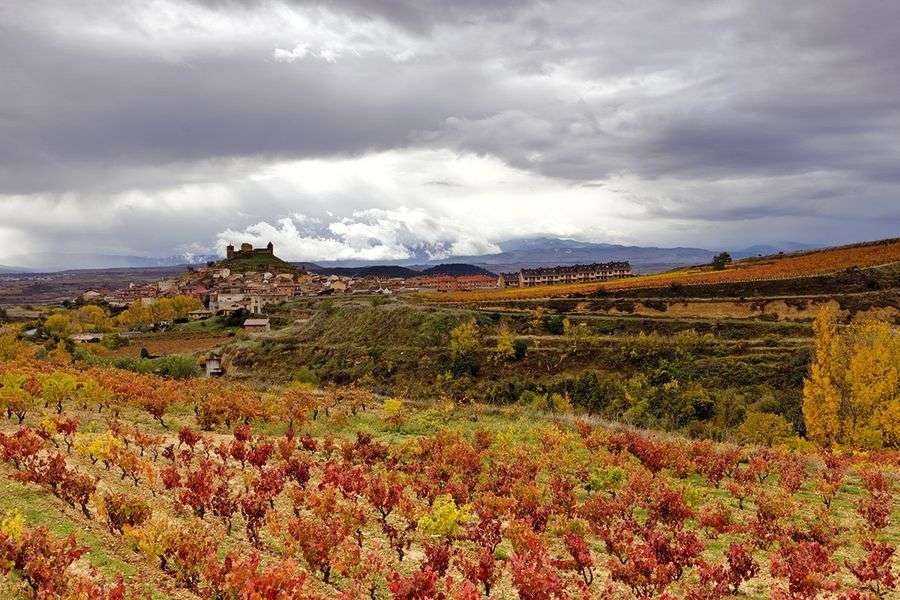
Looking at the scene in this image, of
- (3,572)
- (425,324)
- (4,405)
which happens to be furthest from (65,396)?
(425,324)

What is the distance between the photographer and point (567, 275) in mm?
175500

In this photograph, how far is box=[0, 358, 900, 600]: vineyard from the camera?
10.4 m

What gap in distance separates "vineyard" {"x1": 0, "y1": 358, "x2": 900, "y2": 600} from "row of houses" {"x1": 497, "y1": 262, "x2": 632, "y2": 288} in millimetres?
150813

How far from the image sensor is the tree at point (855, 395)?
3872 centimetres

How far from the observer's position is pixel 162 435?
72.9 feet

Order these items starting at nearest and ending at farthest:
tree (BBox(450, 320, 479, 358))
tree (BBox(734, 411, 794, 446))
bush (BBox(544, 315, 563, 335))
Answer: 1. tree (BBox(734, 411, 794, 446))
2. tree (BBox(450, 320, 479, 358))
3. bush (BBox(544, 315, 563, 335))

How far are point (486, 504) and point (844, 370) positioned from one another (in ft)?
120

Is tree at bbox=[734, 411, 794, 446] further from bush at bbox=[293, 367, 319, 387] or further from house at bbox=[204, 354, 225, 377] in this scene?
house at bbox=[204, 354, 225, 377]

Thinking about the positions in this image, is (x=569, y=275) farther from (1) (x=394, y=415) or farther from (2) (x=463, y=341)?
(1) (x=394, y=415)

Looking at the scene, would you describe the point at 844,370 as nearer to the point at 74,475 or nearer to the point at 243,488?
the point at 243,488

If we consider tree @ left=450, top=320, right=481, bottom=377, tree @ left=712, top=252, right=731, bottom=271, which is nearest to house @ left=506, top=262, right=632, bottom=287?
tree @ left=712, top=252, right=731, bottom=271

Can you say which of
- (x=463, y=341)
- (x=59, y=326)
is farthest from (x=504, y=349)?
(x=59, y=326)

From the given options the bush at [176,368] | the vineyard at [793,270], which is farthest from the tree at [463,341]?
the bush at [176,368]

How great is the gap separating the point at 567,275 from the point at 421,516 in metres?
166
